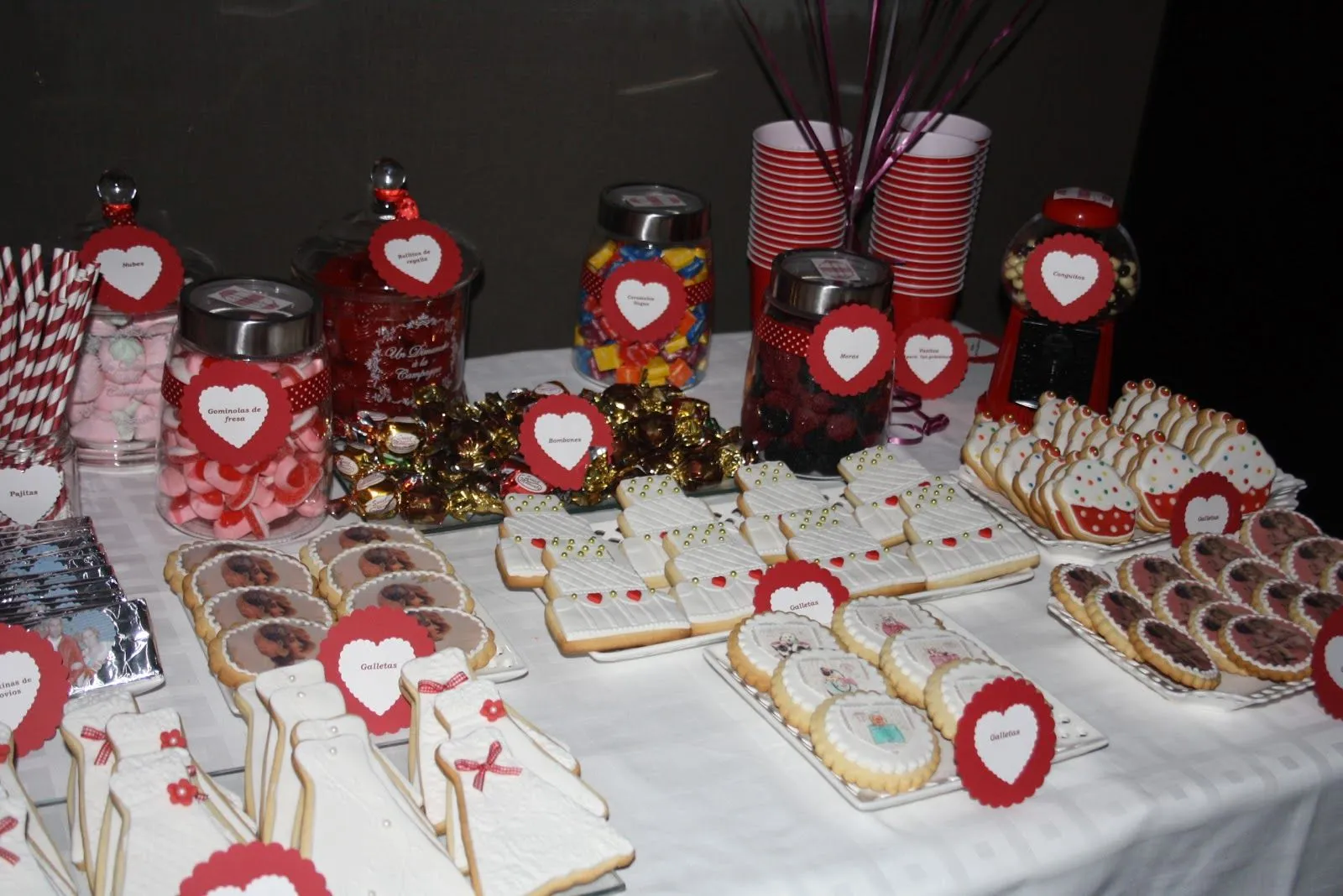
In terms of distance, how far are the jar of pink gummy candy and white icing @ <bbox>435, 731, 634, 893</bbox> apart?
0.62m

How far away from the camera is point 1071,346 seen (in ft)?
7.02

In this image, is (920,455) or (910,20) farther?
(910,20)

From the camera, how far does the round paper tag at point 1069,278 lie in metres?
2.04

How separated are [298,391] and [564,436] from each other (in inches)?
15.7

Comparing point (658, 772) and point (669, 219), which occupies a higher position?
point (669, 219)

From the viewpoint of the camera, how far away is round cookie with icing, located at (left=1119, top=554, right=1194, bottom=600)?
1.71 meters

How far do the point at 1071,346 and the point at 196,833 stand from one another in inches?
63.7

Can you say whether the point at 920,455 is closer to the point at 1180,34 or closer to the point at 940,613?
the point at 940,613

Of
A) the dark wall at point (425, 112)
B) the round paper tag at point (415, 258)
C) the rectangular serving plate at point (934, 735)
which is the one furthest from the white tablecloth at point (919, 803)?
the dark wall at point (425, 112)

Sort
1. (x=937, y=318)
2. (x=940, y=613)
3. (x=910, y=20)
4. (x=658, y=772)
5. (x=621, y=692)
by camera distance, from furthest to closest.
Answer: (x=910, y=20) → (x=937, y=318) → (x=940, y=613) → (x=621, y=692) → (x=658, y=772)

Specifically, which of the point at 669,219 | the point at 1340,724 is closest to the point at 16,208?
the point at 669,219

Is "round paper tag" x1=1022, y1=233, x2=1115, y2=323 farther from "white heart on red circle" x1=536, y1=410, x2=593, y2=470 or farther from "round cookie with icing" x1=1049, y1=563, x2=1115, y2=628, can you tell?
"white heart on red circle" x1=536, y1=410, x2=593, y2=470

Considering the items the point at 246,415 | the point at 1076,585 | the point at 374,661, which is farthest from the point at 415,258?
the point at 1076,585

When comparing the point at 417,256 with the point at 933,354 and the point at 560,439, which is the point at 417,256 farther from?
the point at 933,354
